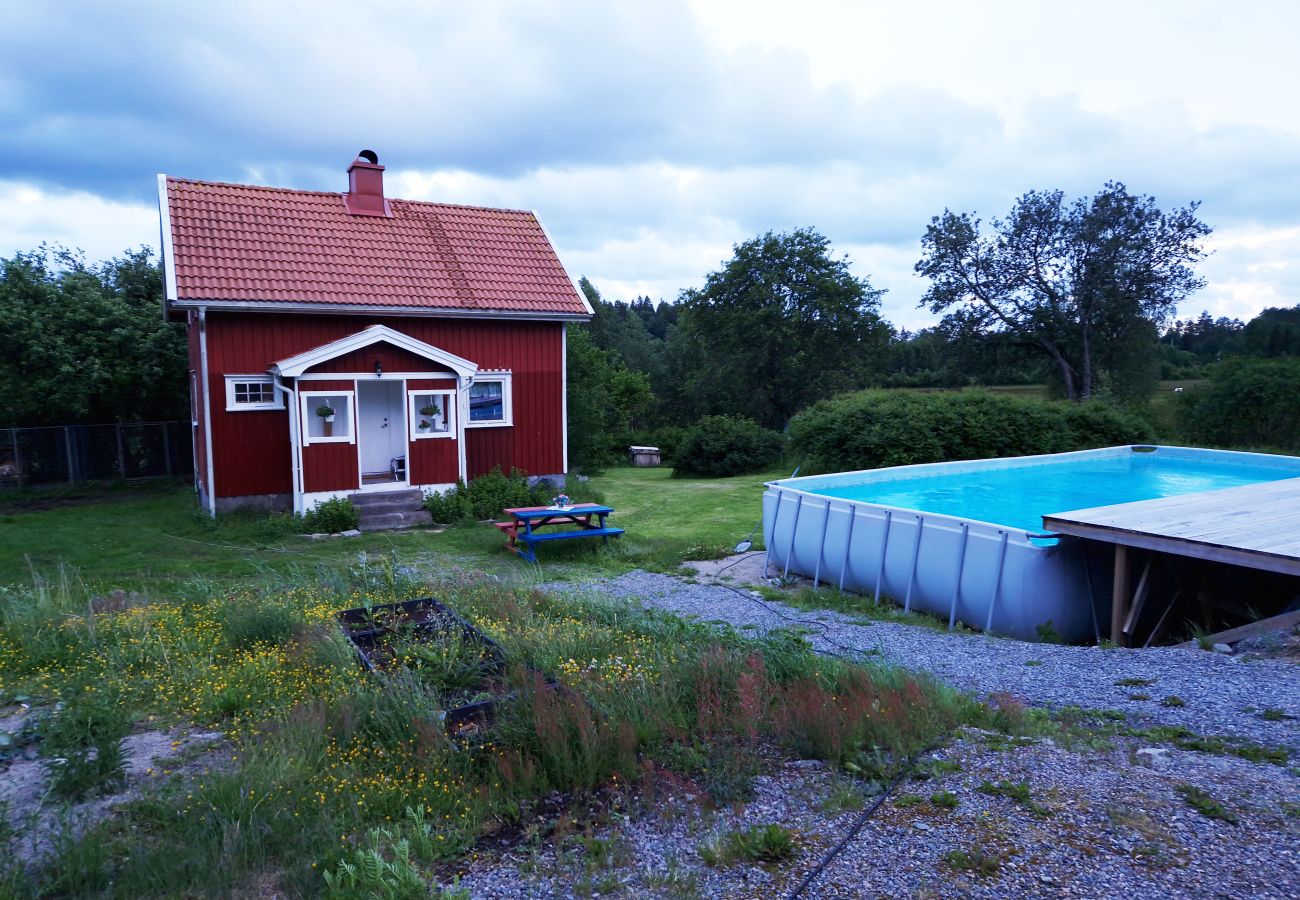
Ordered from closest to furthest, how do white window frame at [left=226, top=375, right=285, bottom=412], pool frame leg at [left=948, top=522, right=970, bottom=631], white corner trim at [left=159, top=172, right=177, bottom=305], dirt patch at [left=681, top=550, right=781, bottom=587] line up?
pool frame leg at [left=948, top=522, right=970, bottom=631] < dirt patch at [left=681, top=550, right=781, bottom=587] < white corner trim at [left=159, top=172, right=177, bottom=305] < white window frame at [left=226, top=375, right=285, bottom=412]

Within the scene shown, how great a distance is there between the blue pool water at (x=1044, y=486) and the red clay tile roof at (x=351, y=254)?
745cm

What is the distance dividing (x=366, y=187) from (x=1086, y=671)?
1630cm

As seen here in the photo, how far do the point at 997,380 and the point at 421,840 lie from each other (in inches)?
1488

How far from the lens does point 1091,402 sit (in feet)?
69.0

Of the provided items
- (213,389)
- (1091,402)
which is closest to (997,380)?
(1091,402)

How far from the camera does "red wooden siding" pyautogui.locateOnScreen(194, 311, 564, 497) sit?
582 inches

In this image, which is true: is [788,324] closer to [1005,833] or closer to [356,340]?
[356,340]

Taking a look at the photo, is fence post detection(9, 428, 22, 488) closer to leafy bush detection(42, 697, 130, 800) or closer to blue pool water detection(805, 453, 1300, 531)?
leafy bush detection(42, 697, 130, 800)

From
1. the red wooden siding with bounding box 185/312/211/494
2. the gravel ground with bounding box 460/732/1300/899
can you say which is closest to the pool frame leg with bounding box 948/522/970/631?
the gravel ground with bounding box 460/732/1300/899

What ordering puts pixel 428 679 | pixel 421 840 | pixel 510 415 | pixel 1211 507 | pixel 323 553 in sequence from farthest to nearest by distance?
pixel 510 415 → pixel 323 553 → pixel 1211 507 → pixel 428 679 → pixel 421 840

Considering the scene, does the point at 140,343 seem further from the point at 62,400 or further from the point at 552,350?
the point at 552,350

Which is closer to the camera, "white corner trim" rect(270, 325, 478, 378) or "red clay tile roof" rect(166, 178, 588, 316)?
"white corner trim" rect(270, 325, 478, 378)

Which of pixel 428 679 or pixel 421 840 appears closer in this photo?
pixel 421 840

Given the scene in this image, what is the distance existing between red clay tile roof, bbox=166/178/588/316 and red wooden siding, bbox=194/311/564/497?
1.56 ft
